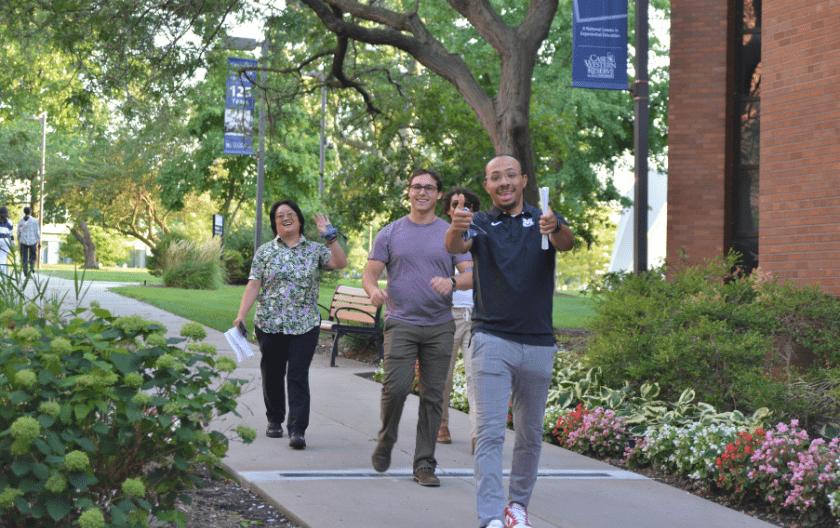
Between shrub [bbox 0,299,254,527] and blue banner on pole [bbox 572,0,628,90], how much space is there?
7.94 meters

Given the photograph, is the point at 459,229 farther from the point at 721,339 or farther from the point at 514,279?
the point at 721,339

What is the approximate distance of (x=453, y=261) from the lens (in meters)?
5.73

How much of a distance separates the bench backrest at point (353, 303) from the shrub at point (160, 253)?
19.8m

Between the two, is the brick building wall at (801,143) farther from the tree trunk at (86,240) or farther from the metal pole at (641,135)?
the tree trunk at (86,240)

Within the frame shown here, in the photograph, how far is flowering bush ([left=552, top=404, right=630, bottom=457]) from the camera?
6750mm

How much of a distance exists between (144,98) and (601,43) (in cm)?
856

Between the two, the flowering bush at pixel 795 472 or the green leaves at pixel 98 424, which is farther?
Answer: the flowering bush at pixel 795 472

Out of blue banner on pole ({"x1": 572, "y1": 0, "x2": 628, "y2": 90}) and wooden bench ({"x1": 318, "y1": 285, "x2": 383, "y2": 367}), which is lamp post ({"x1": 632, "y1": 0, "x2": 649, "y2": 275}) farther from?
wooden bench ({"x1": 318, "y1": 285, "x2": 383, "y2": 367})

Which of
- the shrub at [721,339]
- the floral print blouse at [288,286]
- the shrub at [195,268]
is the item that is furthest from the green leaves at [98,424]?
the shrub at [195,268]

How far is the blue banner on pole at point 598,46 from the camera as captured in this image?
10.5m

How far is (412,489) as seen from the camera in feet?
17.7

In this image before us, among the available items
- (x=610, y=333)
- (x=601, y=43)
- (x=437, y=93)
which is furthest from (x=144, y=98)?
(x=610, y=333)

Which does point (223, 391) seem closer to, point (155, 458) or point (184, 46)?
point (155, 458)

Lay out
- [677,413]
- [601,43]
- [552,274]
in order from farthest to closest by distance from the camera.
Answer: [601,43]
[677,413]
[552,274]
